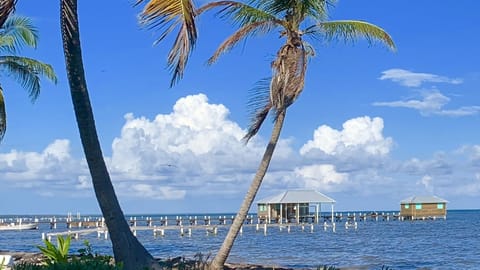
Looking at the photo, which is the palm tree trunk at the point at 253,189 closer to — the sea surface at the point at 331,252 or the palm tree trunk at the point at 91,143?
the palm tree trunk at the point at 91,143

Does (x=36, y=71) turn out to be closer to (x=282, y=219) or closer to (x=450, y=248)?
(x=450, y=248)

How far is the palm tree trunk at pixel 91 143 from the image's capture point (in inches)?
512

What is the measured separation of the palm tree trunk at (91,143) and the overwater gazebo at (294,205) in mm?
63877

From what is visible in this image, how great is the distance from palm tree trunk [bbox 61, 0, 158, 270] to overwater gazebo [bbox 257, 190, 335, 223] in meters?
63.9

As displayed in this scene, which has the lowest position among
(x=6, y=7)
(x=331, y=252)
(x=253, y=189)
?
(x=331, y=252)

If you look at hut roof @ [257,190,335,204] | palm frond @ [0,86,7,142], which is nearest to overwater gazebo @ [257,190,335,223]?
hut roof @ [257,190,335,204]

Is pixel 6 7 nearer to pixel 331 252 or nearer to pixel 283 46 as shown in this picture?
pixel 283 46

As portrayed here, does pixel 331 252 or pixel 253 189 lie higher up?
pixel 253 189

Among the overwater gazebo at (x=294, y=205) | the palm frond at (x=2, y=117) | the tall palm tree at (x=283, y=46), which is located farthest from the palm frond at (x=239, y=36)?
the overwater gazebo at (x=294, y=205)

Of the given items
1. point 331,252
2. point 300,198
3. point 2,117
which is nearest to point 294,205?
point 300,198

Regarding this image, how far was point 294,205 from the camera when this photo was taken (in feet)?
263

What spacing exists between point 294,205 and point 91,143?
68128 millimetres

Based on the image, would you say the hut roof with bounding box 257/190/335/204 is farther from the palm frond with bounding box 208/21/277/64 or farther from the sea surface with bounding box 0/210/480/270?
the palm frond with bounding box 208/21/277/64

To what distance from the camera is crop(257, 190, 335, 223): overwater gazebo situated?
77.2 m
